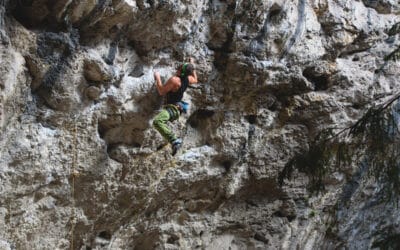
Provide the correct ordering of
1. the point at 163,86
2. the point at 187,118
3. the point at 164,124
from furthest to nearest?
the point at 187,118 → the point at 163,86 → the point at 164,124

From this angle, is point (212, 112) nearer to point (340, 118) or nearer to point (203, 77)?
point (203, 77)

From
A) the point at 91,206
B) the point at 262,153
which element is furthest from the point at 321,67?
the point at 91,206

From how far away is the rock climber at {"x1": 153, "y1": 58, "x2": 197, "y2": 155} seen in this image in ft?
18.4

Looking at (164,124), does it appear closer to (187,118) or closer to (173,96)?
(173,96)

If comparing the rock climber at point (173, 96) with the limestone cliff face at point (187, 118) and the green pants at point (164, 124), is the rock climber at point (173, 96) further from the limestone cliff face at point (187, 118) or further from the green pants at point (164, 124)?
the limestone cliff face at point (187, 118)

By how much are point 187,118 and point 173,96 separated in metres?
0.74

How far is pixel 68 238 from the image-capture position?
586 centimetres

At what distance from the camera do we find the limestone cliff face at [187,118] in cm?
499

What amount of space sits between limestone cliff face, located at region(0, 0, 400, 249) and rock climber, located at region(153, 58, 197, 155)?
199mm

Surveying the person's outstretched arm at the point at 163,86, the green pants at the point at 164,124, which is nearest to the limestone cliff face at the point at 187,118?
the person's outstretched arm at the point at 163,86

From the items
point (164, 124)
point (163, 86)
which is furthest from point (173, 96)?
point (164, 124)

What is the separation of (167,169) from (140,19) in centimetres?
190

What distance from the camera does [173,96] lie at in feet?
18.8

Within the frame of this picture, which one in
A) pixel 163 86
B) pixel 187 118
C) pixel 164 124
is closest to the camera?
pixel 164 124
